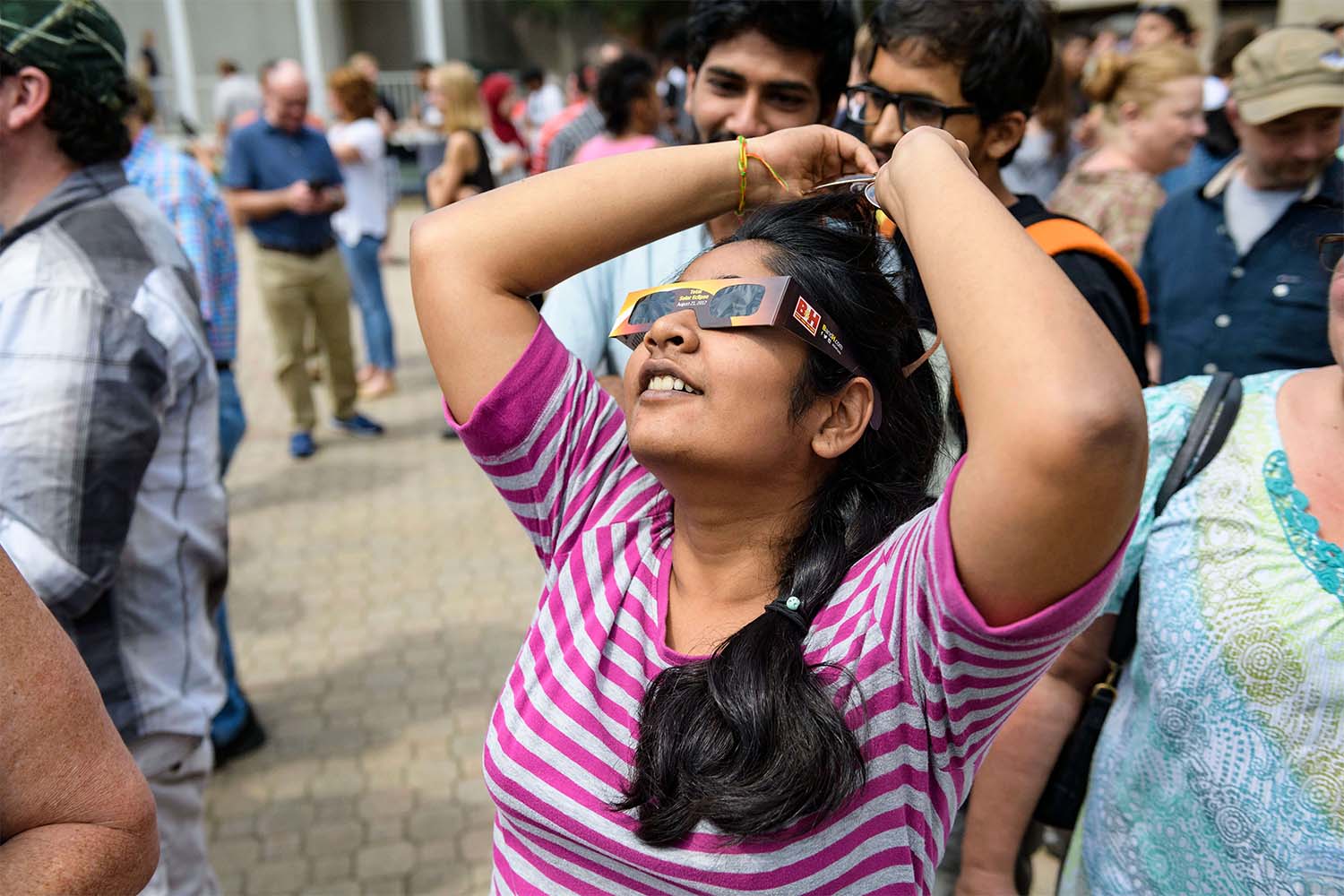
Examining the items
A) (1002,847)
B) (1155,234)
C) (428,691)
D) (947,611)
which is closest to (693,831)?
(947,611)

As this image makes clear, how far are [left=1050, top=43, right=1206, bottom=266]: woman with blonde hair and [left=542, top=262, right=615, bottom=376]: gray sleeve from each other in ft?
8.09

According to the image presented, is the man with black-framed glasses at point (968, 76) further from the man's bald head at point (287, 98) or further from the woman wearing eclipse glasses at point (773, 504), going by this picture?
the man's bald head at point (287, 98)

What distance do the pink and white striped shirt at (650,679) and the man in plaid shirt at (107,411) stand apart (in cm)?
99

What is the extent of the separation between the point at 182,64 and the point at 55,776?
83.7ft

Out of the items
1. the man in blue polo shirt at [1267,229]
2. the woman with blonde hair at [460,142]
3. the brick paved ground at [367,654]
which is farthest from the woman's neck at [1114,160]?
the woman with blonde hair at [460,142]

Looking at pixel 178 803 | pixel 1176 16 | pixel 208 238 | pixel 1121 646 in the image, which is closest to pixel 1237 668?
pixel 1121 646

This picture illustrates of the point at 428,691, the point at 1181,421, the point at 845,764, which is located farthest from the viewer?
the point at 428,691

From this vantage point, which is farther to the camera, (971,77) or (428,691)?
(428,691)

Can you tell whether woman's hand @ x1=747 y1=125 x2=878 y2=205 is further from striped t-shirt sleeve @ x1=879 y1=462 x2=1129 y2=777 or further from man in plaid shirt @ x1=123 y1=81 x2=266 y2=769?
man in plaid shirt @ x1=123 y1=81 x2=266 y2=769

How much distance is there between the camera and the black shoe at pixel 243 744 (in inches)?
161

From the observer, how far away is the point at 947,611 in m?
1.25

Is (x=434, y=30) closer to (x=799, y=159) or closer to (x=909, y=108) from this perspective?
(x=909, y=108)

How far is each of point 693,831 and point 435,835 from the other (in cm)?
253

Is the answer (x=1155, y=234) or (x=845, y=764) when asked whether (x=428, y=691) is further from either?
(x=845, y=764)
